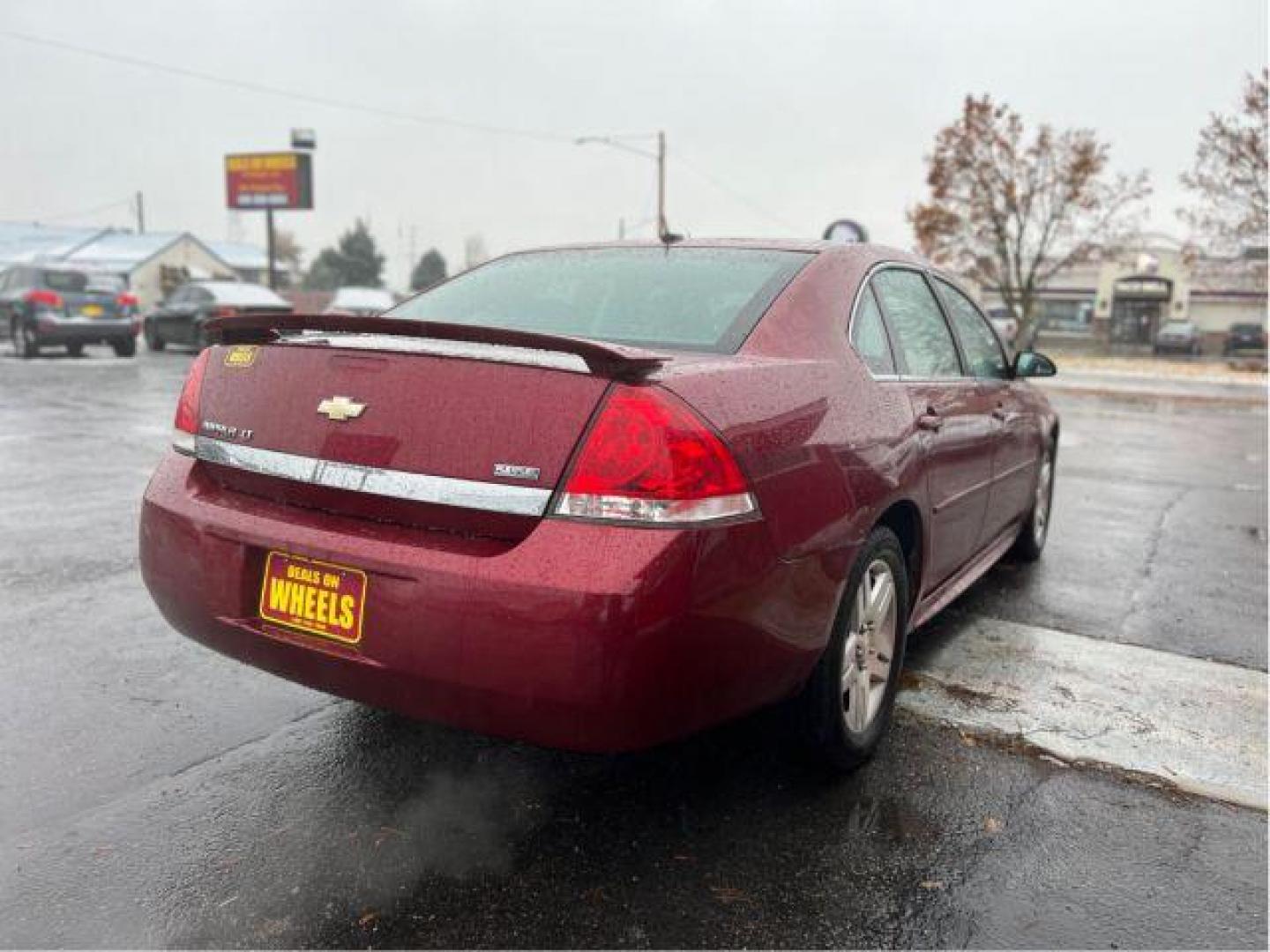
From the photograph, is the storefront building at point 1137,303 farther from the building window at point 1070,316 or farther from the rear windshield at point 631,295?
the rear windshield at point 631,295

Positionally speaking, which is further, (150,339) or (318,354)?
(150,339)

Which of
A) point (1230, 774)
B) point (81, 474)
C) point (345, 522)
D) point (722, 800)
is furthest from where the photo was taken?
point (81, 474)

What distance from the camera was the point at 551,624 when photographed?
6.70ft

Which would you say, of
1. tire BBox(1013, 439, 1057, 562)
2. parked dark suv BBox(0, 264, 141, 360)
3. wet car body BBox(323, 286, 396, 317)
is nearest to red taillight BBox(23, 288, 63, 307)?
parked dark suv BBox(0, 264, 141, 360)

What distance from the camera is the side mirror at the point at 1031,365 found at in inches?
184

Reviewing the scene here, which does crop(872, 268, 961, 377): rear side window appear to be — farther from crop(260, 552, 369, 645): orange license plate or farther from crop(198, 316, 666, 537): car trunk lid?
crop(260, 552, 369, 645): orange license plate

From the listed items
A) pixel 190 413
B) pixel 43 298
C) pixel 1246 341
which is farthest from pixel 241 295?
pixel 1246 341

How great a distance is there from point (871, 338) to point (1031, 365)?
1.96 m

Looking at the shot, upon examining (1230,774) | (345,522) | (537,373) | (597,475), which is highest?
(537,373)

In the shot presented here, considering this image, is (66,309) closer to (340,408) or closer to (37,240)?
(340,408)

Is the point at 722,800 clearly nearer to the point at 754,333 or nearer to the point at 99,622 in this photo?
the point at 754,333

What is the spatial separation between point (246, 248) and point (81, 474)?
6558cm

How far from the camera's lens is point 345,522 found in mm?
2324

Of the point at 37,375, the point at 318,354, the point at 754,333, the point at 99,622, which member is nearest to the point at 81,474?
the point at 99,622
